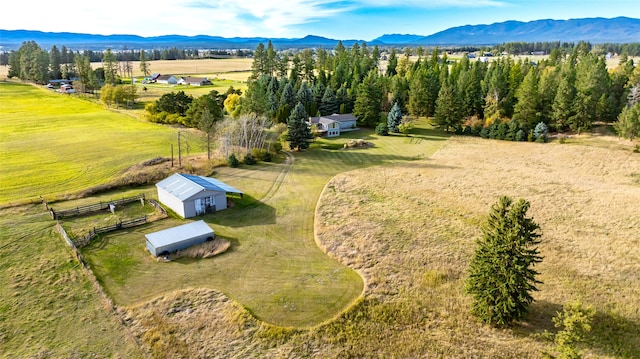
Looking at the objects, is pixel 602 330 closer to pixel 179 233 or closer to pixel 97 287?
pixel 179 233

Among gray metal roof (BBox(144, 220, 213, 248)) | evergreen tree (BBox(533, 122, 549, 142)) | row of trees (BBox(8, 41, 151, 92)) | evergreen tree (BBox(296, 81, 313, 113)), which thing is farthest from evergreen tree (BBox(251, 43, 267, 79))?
gray metal roof (BBox(144, 220, 213, 248))

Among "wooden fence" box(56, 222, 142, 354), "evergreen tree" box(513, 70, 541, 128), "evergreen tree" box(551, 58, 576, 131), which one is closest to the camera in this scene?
"wooden fence" box(56, 222, 142, 354)

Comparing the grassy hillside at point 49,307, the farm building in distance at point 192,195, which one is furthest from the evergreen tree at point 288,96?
the grassy hillside at point 49,307

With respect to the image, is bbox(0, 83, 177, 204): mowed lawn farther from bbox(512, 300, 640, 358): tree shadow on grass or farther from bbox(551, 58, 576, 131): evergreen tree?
bbox(551, 58, 576, 131): evergreen tree

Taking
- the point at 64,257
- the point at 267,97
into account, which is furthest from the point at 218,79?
the point at 64,257

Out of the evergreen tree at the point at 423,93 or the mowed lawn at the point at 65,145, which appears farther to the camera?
the evergreen tree at the point at 423,93

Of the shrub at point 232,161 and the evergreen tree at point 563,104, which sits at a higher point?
the evergreen tree at point 563,104

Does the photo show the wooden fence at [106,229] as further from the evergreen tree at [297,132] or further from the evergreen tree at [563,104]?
the evergreen tree at [563,104]
